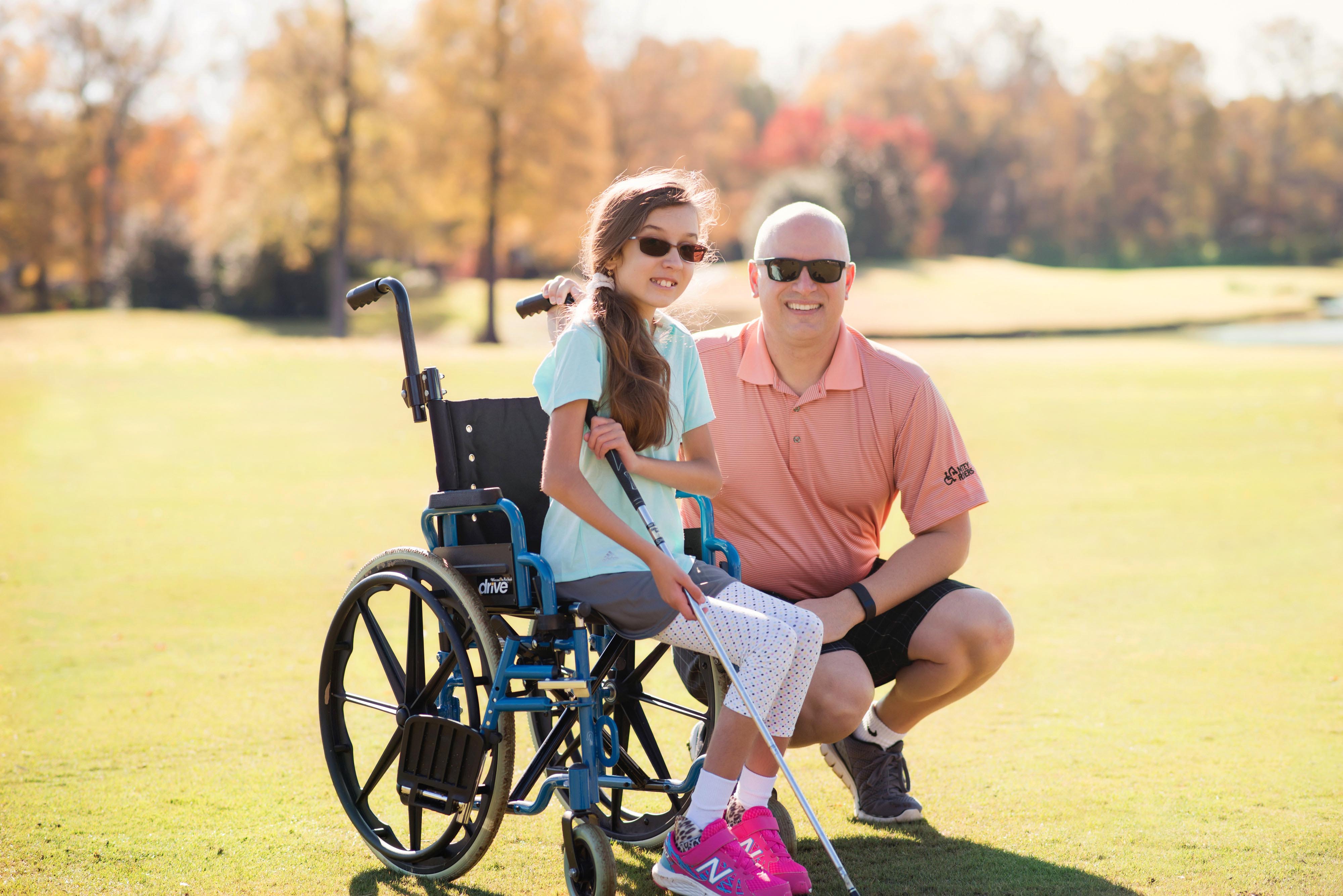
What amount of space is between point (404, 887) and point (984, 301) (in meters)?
36.0

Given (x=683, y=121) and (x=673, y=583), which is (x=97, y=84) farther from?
(x=673, y=583)

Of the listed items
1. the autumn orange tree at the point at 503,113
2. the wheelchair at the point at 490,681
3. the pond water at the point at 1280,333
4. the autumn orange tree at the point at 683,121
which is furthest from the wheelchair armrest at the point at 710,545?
the autumn orange tree at the point at 683,121

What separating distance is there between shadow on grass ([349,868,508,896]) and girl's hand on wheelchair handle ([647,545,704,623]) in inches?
33.5

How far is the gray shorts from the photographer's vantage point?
2908mm

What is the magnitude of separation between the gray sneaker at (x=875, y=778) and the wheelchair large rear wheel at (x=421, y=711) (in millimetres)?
1043

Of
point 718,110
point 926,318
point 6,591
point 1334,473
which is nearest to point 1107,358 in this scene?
point 1334,473

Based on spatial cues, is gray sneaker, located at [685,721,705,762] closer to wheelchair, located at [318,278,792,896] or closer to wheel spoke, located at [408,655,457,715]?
wheelchair, located at [318,278,792,896]

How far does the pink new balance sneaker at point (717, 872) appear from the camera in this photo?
9.22ft

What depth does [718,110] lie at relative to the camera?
58688 millimetres

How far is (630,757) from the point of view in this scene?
3711 millimetres

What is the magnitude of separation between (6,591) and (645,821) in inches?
192

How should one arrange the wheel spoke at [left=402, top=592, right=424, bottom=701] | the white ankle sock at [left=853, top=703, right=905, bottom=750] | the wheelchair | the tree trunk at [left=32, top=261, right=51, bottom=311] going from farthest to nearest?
the tree trunk at [left=32, top=261, right=51, bottom=311] → the white ankle sock at [left=853, top=703, right=905, bottom=750] → the wheel spoke at [left=402, top=592, right=424, bottom=701] → the wheelchair

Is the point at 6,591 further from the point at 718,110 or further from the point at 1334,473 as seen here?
the point at 718,110

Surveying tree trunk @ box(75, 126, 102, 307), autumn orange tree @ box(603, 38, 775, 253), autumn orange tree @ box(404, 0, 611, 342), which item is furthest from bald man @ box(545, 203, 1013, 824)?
tree trunk @ box(75, 126, 102, 307)
